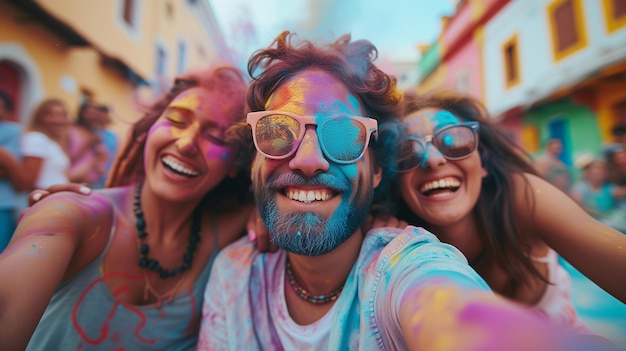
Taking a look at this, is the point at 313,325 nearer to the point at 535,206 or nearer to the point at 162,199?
the point at 162,199

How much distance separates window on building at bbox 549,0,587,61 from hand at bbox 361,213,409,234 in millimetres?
7762

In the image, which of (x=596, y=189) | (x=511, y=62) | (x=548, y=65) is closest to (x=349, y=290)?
(x=596, y=189)

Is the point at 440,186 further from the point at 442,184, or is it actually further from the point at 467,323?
the point at 467,323

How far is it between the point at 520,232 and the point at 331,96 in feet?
4.11

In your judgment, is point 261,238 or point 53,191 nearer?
point 53,191

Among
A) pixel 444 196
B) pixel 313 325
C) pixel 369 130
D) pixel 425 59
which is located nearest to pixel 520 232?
pixel 444 196

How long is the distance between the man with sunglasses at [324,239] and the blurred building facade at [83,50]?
1.12 m

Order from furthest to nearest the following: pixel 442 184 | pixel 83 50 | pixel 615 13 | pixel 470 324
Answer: pixel 83 50
pixel 615 13
pixel 442 184
pixel 470 324

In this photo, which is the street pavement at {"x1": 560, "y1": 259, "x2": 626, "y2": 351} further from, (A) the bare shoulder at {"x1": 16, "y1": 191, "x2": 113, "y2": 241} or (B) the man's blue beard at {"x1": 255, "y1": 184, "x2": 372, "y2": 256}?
(A) the bare shoulder at {"x1": 16, "y1": 191, "x2": 113, "y2": 241}

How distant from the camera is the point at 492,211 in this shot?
179 centimetres

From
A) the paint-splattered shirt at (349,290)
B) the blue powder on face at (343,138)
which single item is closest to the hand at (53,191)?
the paint-splattered shirt at (349,290)

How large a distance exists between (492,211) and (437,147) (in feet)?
1.70

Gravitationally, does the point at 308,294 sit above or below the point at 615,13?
below

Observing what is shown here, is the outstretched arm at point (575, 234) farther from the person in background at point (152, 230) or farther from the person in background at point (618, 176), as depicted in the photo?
the person in background at point (618, 176)
